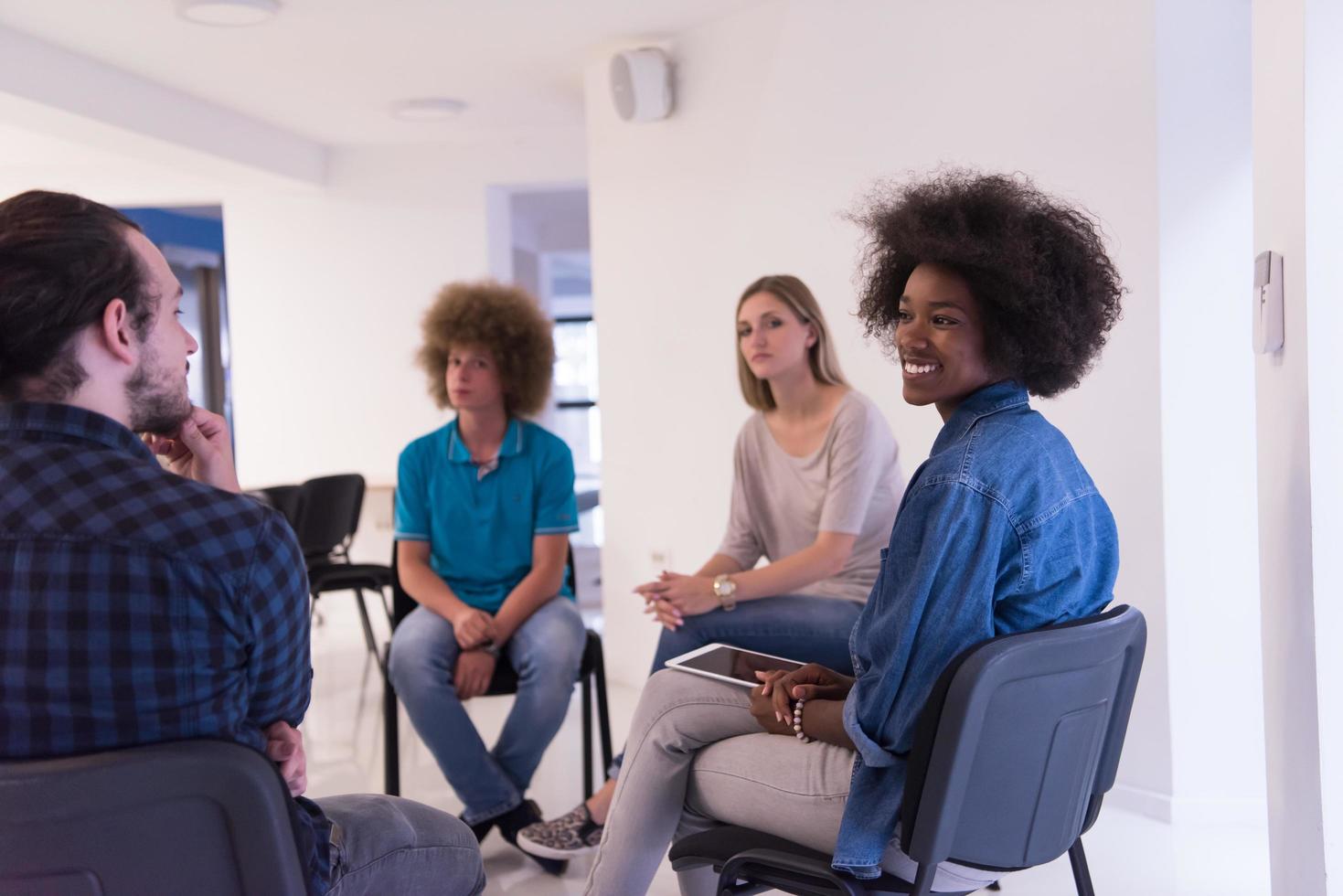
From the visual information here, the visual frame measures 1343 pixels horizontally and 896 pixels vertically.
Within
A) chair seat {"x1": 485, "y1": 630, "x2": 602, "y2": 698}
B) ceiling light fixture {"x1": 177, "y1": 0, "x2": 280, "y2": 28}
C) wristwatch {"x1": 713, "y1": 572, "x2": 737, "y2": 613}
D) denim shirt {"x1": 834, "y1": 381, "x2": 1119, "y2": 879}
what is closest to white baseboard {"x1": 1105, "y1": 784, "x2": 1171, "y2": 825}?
wristwatch {"x1": 713, "y1": 572, "x2": 737, "y2": 613}

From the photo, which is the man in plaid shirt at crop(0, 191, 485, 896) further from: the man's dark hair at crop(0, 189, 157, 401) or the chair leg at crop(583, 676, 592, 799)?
the chair leg at crop(583, 676, 592, 799)

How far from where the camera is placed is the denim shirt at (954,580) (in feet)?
4.63

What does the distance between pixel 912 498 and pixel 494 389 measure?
1.83m

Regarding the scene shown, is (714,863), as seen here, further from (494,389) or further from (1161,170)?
(1161,170)

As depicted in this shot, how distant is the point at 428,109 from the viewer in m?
5.55

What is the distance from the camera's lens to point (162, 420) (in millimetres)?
1344

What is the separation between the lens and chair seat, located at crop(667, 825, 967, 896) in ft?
4.96

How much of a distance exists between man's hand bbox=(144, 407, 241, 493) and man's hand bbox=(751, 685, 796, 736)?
0.82 m

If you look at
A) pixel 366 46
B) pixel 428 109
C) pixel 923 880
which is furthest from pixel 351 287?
pixel 923 880

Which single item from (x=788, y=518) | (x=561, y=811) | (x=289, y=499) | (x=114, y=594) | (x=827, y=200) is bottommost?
(x=561, y=811)

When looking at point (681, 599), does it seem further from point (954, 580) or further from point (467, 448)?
point (954, 580)

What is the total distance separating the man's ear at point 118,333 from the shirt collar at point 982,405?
1017 mm

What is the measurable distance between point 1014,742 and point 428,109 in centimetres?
488

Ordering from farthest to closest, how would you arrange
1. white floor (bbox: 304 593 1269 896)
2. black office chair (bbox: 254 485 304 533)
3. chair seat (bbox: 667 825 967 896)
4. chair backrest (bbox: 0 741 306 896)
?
black office chair (bbox: 254 485 304 533) < white floor (bbox: 304 593 1269 896) < chair seat (bbox: 667 825 967 896) < chair backrest (bbox: 0 741 306 896)
